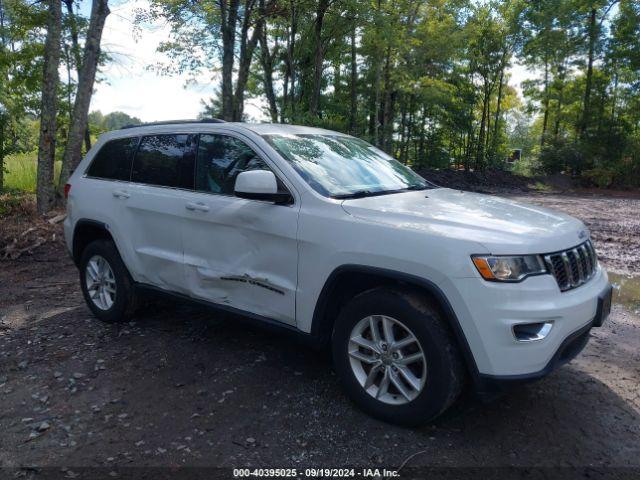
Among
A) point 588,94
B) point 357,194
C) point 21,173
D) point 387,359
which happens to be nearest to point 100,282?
point 357,194

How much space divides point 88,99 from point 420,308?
991 centimetres

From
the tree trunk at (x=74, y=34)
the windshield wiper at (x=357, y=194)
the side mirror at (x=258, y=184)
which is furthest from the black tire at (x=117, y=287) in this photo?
the tree trunk at (x=74, y=34)

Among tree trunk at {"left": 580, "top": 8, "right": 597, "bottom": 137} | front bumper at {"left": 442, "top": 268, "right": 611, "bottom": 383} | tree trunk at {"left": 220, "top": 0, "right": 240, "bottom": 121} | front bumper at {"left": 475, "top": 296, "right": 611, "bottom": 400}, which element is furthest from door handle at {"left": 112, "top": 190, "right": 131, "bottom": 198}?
tree trunk at {"left": 580, "top": 8, "right": 597, "bottom": 137}

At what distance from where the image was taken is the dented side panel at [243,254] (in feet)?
11.3

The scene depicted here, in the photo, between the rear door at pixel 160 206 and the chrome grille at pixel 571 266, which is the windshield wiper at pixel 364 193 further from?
the rear door at pixel 160 206

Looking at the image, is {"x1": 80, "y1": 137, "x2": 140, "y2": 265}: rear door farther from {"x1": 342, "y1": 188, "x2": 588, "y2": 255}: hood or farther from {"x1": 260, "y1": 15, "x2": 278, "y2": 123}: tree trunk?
{"x1": 260, "y1": 15, "x2": 278, "y2": 123}: tree trunk

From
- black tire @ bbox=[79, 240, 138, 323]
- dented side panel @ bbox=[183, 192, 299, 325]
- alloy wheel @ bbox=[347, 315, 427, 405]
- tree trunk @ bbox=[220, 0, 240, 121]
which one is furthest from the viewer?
tree trunk @ bbox=[220, 0, 240, 121]

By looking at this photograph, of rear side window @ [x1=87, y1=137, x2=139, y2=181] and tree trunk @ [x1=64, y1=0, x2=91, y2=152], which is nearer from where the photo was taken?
rear side window @ [x1=87, y1=137, x2=139, y2=181]

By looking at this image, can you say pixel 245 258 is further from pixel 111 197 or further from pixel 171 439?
pixel 111 197

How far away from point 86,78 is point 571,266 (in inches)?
401

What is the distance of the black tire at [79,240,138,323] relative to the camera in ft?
15.6

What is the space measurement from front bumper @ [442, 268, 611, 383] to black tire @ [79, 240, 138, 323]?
10.6 ft

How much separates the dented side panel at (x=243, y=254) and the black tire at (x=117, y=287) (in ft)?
3.13

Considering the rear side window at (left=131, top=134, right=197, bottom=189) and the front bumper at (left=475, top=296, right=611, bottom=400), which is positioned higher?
the rear side window at (left=131, top=134, right=197, bottom=189)
